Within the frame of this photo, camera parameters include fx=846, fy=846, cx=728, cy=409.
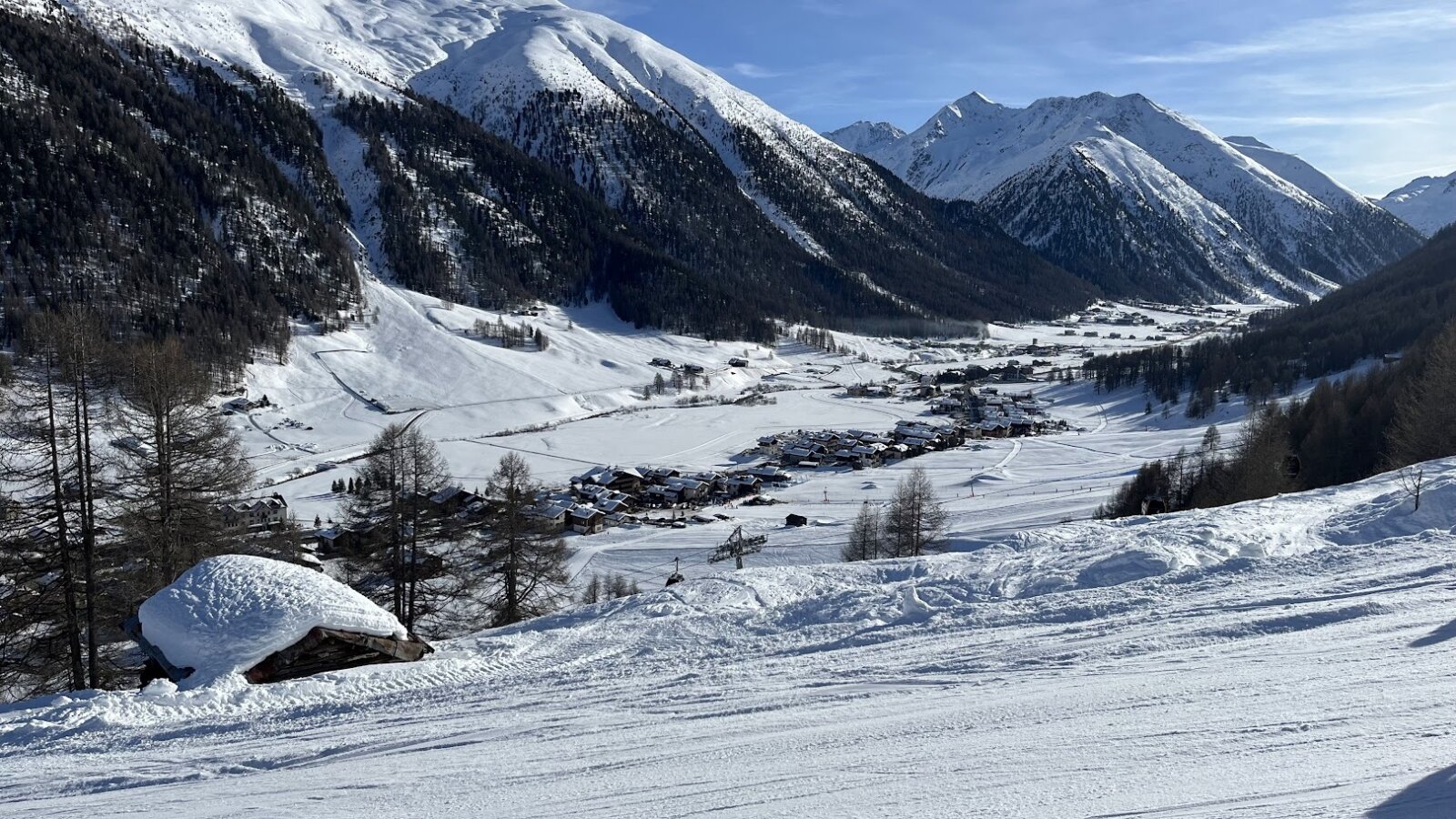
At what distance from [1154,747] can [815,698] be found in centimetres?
330

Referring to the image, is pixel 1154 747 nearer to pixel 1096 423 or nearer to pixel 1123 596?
pixel 1123 596

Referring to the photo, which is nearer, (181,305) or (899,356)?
(181,305)

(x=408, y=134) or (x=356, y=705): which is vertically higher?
(x=408, y=134)

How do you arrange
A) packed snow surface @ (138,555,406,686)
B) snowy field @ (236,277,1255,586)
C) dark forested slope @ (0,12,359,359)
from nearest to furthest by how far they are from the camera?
packed snow surface @ (138,555,406,686), snowy field @ (236,277,1255,586), dark forested slope @ (0,12,359,359)

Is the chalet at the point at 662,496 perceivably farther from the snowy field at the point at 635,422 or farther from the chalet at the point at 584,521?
the chalet at the point at 584,521

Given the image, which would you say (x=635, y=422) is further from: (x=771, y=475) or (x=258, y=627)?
(x=258, y=627)

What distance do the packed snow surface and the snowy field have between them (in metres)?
21.8

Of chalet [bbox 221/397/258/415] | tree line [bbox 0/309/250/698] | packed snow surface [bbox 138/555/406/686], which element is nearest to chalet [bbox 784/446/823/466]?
chalet [bbox 221/397/258/415]

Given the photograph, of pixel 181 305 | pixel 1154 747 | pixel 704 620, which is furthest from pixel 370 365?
pixel 1154 747

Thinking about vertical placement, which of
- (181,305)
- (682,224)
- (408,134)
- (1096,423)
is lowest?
(1096,423)

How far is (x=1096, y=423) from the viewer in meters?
85.1

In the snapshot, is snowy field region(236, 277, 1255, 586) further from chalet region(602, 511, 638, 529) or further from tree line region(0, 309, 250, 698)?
tree line region(0, 309, 250, 698)

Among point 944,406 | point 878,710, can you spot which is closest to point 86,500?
point 878,710

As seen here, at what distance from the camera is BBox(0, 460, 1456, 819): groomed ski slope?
20.7ft
